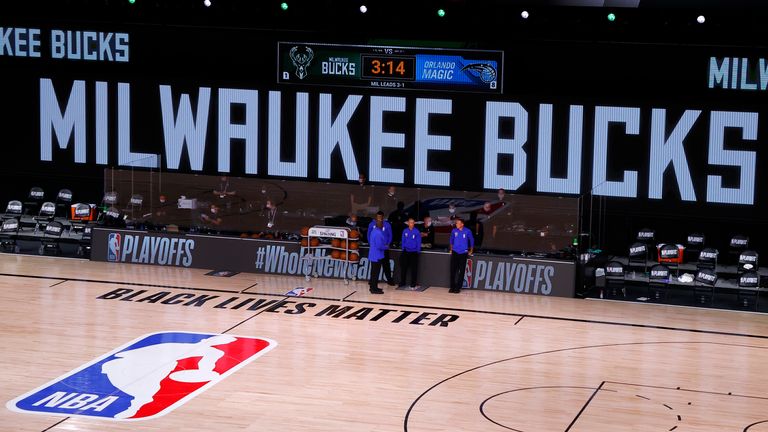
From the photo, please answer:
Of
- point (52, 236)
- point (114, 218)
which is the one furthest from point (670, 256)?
point (52, 236)

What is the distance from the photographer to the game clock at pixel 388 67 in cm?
2764

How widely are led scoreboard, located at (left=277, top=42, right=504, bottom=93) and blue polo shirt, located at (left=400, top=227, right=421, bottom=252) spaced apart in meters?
4.55

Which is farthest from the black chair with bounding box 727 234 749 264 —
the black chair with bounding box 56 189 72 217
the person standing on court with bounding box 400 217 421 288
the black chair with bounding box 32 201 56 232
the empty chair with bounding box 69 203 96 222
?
the black chair with bounding box 56 189 72 217

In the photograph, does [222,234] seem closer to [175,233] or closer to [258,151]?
[175,233]

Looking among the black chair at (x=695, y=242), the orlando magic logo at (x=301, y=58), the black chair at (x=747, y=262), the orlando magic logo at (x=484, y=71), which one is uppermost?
the orlando magic logo at (x=301, y=58)

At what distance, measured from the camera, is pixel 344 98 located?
2886 centimetres

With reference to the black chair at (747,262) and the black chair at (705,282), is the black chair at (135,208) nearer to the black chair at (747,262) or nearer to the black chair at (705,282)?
the black chair at (705,282)

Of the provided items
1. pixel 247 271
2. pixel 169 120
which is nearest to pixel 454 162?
pixel 247 271

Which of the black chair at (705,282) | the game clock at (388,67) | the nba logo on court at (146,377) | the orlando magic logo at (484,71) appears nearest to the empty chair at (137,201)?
the game clock at (388,67)

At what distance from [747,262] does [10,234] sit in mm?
17967

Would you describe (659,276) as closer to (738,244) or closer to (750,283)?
(750,283)

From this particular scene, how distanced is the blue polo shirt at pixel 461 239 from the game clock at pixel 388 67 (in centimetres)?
507

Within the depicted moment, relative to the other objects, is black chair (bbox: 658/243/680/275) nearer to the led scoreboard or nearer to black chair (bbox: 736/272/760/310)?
black chair (bbox: 736/272/760/310)

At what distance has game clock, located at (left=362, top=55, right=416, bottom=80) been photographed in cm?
2764
